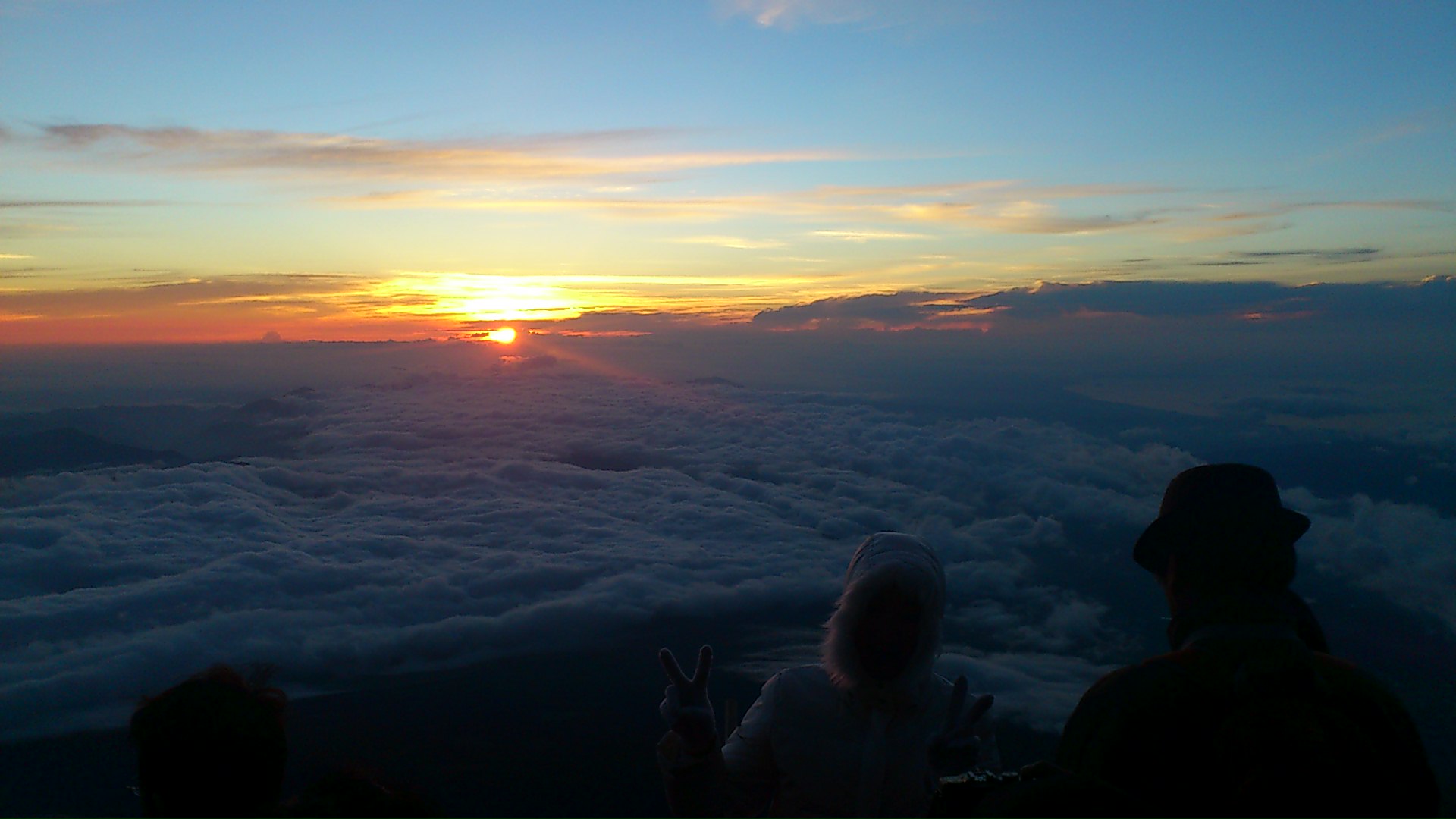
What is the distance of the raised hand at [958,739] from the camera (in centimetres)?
287

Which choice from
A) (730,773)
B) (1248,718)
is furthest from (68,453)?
(1248,718)

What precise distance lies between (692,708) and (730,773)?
17.5 inches

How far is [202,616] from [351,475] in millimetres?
39030

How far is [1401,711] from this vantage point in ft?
5.59

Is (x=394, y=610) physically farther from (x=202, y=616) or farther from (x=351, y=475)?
(x=351, y=475)

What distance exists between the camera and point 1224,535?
1935 mm

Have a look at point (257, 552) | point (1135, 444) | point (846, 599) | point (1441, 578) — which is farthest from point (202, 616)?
point (1135, 444)

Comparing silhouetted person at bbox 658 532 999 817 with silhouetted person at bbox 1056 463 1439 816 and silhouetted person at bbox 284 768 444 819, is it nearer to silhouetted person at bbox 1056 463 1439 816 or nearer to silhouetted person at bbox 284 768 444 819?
silhouetted person at bbox 284 768 444 819

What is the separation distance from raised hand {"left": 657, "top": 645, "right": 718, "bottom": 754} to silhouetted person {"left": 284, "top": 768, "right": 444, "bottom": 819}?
0.98 m

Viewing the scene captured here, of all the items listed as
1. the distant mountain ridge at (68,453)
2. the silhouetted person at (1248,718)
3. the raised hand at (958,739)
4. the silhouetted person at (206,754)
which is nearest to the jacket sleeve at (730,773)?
the raised hand at (958,739)

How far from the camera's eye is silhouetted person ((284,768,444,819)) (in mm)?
1884

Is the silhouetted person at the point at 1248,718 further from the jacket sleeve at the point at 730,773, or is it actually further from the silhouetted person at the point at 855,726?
the jacket sleeve at the point at 730,773

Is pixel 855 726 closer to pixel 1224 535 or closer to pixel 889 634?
pixel 889 634

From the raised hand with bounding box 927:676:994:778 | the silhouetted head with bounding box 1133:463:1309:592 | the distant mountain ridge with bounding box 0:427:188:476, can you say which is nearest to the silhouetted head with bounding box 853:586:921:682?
the raised hand with bounding box 927:676:994:778
